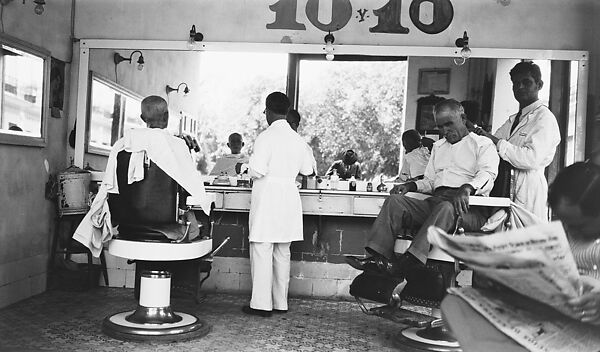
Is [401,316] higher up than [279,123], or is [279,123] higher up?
[279,123]

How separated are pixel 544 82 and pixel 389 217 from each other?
216 cm

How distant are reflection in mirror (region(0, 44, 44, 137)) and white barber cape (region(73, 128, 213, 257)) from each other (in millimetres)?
1045

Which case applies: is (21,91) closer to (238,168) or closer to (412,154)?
(238,168)

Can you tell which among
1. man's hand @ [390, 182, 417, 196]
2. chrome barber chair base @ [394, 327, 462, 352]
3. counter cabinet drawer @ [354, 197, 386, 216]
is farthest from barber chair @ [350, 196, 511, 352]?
counter cabinet drawer @ [354, 197, 386, 216]

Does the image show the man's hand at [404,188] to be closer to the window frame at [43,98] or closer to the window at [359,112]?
the window at [359,112]

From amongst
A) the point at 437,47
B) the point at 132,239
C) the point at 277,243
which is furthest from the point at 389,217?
the point at 437,47

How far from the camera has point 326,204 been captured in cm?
489

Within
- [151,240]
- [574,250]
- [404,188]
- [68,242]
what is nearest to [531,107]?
[404,188]

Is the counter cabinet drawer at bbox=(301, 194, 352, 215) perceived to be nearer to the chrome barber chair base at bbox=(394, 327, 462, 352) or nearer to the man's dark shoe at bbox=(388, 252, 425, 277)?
the chrome barber chair base at bbox=(394, 327, 462, 352)

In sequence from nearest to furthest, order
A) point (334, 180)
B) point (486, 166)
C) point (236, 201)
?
point (486, 166)
point (236, 201)
point (334, 180)

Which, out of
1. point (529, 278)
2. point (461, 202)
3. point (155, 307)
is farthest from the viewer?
point (155, 307)

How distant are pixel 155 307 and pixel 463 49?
3082 mm

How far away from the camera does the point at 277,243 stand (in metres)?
4.43

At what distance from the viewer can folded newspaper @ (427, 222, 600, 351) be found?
36.3 inches
